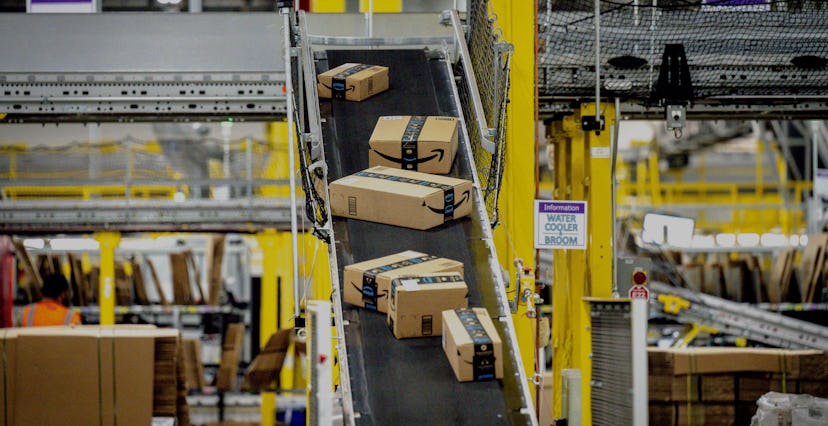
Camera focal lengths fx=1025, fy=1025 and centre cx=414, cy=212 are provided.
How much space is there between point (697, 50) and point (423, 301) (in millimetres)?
4290

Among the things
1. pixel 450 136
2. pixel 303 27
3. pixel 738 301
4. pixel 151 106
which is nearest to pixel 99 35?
pixel 151 106

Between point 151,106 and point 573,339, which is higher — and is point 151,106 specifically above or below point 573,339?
above

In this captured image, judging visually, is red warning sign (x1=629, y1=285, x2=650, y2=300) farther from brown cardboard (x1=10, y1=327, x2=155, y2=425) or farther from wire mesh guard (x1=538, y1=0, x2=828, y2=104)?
brown cardboard (x1=10, y1=327, x2=155, y2=425)

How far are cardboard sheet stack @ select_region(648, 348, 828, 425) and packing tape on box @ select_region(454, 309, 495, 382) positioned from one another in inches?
178

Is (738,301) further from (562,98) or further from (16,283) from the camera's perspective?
(16,283)

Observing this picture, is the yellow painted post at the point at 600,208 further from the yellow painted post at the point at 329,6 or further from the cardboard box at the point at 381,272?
the cardboard box at the point at 381,272

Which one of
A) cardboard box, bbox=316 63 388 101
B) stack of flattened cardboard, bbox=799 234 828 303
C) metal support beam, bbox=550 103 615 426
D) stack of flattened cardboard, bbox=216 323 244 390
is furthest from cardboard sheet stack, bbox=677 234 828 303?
cardboard box, bbox=316 63 388 101

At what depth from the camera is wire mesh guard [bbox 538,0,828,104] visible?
8523 mm

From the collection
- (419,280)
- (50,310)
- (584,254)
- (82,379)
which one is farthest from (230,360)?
(419,280)

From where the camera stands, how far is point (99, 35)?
8.27 meters

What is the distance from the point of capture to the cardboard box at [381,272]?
560cm

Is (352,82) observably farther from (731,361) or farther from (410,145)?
(731,361)

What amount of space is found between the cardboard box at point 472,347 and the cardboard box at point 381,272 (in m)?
0.36

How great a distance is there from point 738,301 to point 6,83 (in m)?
10.3
